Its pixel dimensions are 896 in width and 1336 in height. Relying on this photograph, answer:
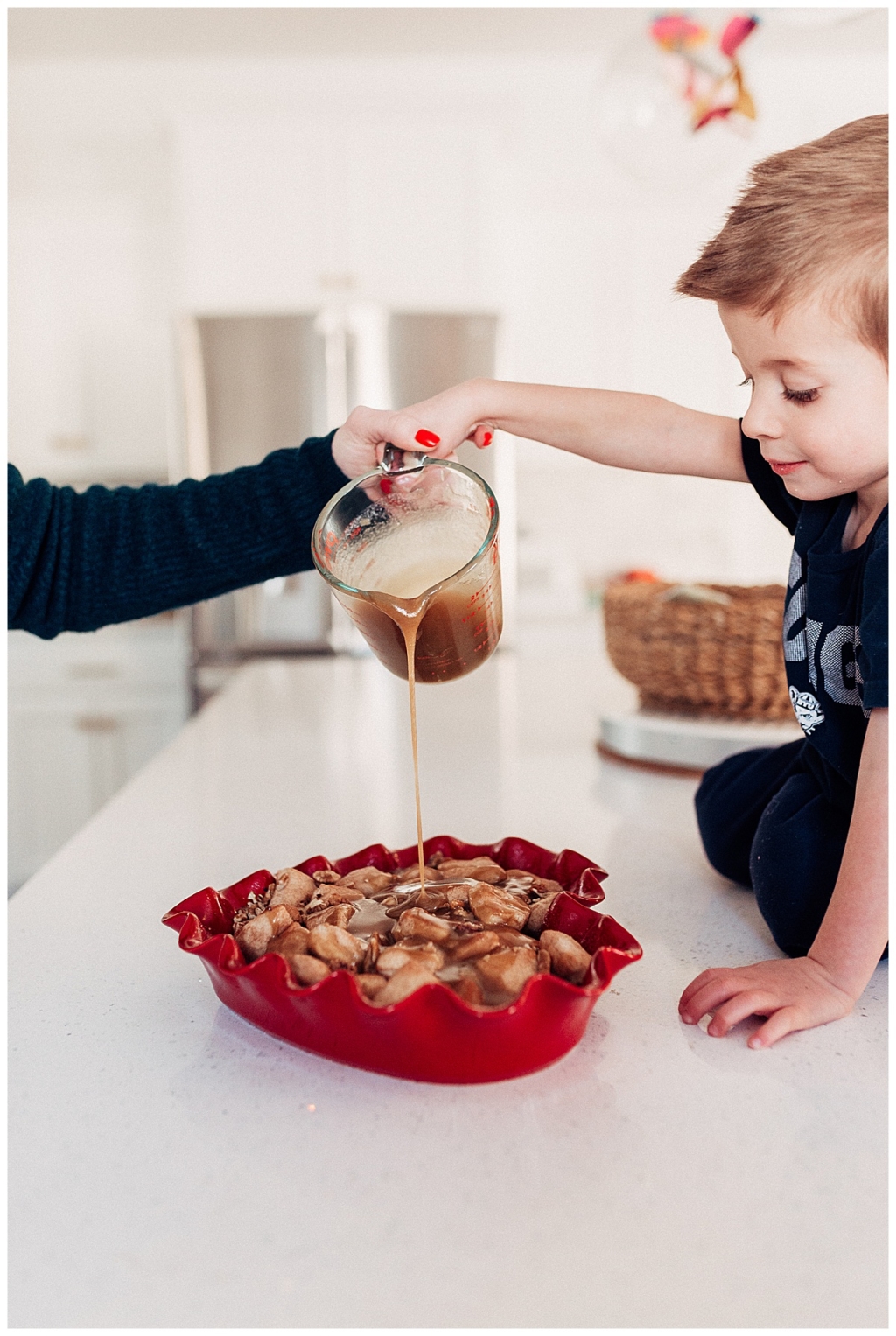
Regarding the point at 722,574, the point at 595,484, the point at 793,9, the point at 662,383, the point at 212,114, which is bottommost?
the point at 722,574

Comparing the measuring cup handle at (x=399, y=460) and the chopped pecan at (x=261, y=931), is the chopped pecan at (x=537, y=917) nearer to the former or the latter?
the chopped pecan at (x=261, y=931)

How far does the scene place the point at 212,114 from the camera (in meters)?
3.34

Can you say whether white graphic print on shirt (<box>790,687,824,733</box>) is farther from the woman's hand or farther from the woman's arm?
the woman's arm

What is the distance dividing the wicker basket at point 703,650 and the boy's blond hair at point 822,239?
653mm

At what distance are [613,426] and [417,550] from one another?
24 cm

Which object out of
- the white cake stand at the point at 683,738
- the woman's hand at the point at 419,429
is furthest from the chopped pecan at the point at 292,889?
the white cake stand at the point at 683,738

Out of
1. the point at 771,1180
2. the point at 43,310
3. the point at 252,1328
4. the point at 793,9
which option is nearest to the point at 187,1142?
the point at 252,1328

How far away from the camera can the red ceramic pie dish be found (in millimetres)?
539

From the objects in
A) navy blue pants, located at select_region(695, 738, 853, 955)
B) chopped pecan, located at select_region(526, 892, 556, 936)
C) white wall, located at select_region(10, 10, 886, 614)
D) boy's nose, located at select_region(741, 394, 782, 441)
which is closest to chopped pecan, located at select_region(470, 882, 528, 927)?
chopped pecan, located at select_region(526, 892, 556, 936)

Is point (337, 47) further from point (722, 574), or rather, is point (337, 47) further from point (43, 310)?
point (722, 574)

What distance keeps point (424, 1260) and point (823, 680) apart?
51cm

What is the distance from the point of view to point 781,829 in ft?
2.66

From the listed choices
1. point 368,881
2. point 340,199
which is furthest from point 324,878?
point 340,199

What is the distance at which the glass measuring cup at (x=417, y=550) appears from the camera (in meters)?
0.83
